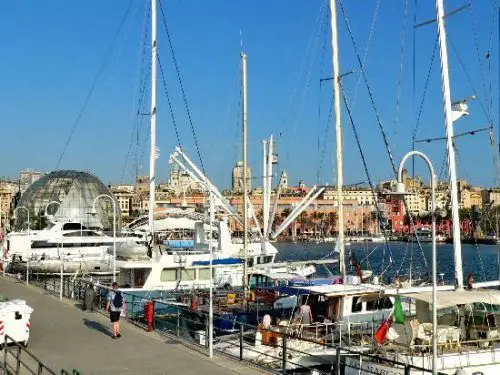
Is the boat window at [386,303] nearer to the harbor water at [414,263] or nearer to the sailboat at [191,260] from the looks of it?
the harbor water at [414,263]

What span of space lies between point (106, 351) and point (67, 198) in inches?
3883

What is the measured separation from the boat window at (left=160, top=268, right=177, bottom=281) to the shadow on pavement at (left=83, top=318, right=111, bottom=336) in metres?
13.7

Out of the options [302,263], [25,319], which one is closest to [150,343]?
[25,319]

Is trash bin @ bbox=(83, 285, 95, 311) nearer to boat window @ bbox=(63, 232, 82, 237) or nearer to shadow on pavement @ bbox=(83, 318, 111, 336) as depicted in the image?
shadow on pavement @ bbox=(83, 318, 111, 336)

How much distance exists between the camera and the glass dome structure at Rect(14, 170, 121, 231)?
110688mm

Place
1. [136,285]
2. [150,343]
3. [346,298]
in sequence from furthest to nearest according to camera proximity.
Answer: [136,285] → [346,298] → [150,343]

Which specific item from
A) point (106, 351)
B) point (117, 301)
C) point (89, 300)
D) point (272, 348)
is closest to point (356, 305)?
point (272, 348)

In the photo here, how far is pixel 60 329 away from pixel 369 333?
1039 cm

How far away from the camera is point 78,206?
11294 centimetres

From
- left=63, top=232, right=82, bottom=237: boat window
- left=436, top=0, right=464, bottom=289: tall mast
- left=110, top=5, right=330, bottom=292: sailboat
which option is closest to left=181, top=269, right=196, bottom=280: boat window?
left=110, top=5, right=330, bottom=292: sailboat

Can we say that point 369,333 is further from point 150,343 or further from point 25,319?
point 25,319

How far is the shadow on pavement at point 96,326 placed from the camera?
73.5 ft

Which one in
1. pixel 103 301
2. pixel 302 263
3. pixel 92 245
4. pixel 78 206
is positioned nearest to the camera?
pixel 103 301

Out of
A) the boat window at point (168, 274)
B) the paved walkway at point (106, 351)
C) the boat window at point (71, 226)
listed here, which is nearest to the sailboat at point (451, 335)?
the paved walkway at point (106, 351)
